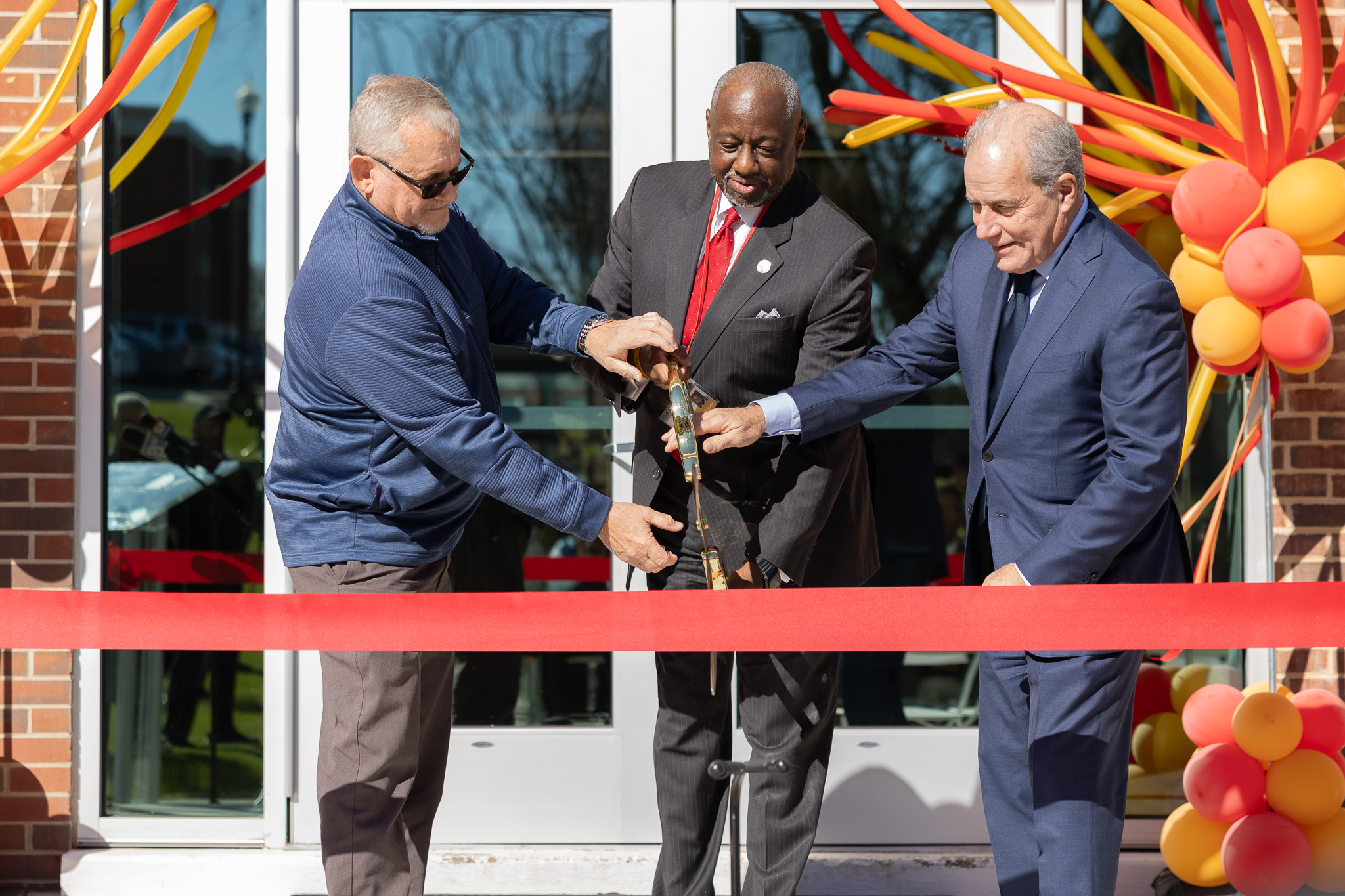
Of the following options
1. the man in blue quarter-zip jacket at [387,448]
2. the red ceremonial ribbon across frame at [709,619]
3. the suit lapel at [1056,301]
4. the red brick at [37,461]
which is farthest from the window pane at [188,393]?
the suit lapel at [1056,301]

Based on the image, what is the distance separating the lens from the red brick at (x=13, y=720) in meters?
3.28

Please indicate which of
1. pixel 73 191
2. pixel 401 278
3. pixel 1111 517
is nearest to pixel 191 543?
pixel 73 191

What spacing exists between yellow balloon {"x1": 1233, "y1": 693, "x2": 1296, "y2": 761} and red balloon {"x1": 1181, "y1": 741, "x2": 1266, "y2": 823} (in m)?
0.04

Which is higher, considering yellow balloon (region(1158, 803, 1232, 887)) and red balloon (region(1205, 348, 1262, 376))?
red balloon (region(1205, 348, 1262, 376))

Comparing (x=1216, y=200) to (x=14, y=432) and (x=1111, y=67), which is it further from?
(x=14, y=432)

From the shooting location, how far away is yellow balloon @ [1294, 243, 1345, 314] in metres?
2.56

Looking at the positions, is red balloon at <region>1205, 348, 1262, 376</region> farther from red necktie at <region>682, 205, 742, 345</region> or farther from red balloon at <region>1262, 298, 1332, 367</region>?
red necktie at <region>682, 205, 742, 345</region>

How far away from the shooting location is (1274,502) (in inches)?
131

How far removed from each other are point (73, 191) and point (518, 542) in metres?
1.58

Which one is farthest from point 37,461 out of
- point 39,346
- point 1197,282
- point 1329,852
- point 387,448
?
point 1329,852

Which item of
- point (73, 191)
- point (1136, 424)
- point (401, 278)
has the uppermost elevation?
point (73, 191)

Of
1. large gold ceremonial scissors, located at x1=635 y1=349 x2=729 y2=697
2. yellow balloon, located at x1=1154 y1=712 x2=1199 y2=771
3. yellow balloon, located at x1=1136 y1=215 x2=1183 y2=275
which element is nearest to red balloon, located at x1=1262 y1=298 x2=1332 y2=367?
yellow balloon, located at x1=1136 y1=215 x2=1183 y2=275

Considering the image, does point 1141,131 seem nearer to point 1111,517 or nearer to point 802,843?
point 1111,517

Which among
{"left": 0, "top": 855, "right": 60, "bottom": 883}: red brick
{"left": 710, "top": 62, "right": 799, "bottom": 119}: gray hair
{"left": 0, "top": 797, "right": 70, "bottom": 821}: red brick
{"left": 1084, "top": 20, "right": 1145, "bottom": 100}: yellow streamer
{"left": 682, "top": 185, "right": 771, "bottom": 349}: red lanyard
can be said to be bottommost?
{"left": 0, "top": 855, "right": 60, "bottom": 883}: red brick
